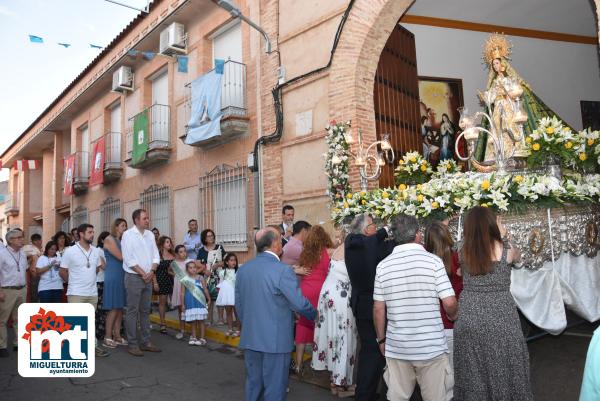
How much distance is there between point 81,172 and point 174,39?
8.98m

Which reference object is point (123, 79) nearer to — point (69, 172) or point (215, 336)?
point (69, 172)

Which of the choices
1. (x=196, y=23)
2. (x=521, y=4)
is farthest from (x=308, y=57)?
(x=521, y=4)

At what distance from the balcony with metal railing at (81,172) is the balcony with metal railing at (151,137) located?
538 cm

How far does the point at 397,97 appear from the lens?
9.62 meters

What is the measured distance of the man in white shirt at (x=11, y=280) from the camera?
7.02m

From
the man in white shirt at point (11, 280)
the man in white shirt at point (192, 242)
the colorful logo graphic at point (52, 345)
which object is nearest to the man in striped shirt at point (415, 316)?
the colorful logo graphic at point (52, 345)

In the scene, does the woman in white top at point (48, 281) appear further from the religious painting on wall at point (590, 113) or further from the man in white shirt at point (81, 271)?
the religious painting on wall at point (590, 113)

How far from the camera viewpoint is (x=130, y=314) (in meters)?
6.87

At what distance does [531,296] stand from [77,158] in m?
18.7

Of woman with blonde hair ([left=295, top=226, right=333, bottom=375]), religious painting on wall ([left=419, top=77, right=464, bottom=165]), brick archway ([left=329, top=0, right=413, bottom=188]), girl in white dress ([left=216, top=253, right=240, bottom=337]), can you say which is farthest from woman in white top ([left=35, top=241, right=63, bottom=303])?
religious painting on wall ([left=419, top=77, right=464, bottom=165])

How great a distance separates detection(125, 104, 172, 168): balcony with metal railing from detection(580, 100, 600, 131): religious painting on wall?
1111cm

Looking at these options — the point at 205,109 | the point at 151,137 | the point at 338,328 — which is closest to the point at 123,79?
the point at 151,137

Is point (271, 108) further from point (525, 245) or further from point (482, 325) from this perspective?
point (482, 325)

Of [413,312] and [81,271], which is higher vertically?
[81,271]
